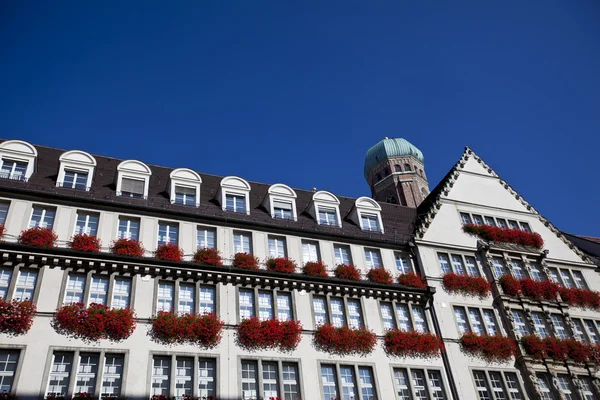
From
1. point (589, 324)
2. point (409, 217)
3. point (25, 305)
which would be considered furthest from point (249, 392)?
point (589, 324)

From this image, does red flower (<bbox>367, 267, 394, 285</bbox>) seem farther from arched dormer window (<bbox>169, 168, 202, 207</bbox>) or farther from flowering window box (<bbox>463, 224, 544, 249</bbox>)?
arched dormer window (<bbox>169, 168, 202, 207</bbox>)

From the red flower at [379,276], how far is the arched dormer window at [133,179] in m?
12.0

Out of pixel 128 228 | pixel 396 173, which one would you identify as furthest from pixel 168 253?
pixel 396 173

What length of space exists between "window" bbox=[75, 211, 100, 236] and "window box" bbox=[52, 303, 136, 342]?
4131 mm

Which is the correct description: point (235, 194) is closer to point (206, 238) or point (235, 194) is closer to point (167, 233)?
point (206, 238)

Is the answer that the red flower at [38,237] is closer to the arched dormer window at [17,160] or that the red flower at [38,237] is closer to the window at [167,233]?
the arched dormer window at [17,160]

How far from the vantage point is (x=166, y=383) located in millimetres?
22875

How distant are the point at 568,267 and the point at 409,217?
409 inches

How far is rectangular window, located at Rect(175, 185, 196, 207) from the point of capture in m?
29.8

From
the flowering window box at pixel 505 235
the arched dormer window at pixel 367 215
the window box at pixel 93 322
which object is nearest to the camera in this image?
the window box at pixel 93 322

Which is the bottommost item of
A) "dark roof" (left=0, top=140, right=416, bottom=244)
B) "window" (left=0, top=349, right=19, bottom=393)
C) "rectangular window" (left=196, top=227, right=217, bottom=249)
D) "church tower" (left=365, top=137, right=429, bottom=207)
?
"window" (left=0, top=349, right=19, bottom=393)

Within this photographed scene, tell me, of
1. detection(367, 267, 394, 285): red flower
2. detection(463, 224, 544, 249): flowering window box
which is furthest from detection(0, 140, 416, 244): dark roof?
detection(463, 224, 544, 249): flowering window box

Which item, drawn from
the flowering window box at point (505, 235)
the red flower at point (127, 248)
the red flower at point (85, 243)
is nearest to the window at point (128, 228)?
the red flower at point (127, 248)

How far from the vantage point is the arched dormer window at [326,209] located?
3297 centimetres
